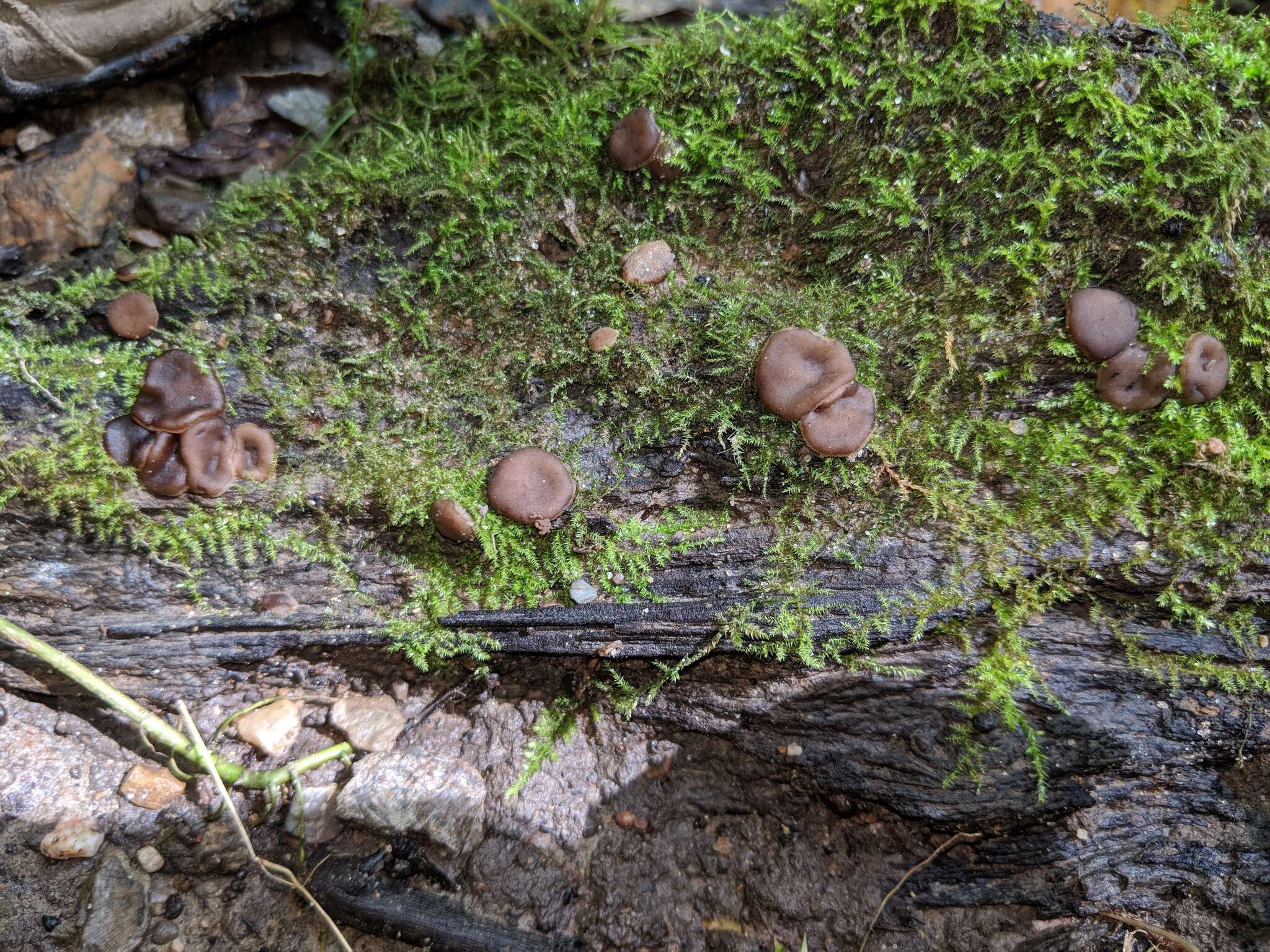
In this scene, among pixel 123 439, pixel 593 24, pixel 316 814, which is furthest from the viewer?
pixel 593 24

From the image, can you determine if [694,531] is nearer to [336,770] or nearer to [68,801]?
[336,770]

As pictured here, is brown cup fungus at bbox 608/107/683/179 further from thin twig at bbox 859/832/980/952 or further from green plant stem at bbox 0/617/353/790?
thin twig at bbox 859/832/980/952

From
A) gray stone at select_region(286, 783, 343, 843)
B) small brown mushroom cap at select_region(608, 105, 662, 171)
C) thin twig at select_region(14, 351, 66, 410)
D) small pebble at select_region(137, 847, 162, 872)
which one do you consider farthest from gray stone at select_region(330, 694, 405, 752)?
small brown mushroom cap at select_region(608, 105, 662, 171)

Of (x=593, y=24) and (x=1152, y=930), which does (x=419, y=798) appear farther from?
(x=593, y=24)

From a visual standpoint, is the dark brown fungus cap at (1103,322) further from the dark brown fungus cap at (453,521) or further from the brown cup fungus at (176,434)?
the brown cup fungus at (176,434)

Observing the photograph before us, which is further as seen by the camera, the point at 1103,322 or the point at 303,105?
the point at 303,105

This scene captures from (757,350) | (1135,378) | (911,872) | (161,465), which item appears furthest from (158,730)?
(1135,378)
